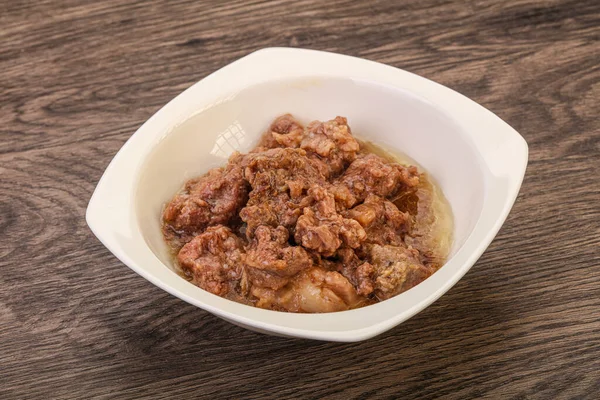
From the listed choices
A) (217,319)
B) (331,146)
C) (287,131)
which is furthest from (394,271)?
(287,131)

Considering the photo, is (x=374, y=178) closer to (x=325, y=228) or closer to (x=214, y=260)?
(x=325, y=228)

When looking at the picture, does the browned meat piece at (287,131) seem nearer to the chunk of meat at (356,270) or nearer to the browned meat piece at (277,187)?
the browned meat piece at (277,187)

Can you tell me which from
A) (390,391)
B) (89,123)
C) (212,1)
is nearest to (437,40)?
(212,1)

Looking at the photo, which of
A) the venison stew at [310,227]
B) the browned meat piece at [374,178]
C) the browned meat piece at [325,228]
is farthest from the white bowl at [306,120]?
the browned meat piece at [325,228]

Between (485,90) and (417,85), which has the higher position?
(417,85)


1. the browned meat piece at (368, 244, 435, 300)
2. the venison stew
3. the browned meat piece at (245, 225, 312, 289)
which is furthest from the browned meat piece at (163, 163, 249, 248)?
the browned meat piece at (368, 244, 435, 300)

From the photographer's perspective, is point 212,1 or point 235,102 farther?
point 212,1

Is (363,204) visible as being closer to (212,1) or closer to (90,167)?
(90,167)
